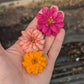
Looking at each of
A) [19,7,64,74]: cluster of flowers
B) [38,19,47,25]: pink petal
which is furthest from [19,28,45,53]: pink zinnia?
[38,19,47,25]: pink petal

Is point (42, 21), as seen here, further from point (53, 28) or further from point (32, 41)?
point (32, 41)

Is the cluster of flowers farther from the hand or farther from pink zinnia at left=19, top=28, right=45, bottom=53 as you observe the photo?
the hand

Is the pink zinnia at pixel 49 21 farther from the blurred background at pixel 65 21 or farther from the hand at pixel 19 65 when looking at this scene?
the blurred background at pixel 65 21

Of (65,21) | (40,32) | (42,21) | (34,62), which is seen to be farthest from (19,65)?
(65,21)

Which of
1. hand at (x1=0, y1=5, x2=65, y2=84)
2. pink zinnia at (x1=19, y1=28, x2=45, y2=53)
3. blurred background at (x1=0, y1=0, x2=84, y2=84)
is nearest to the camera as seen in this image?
hand at (x1=0, y1=5, x2=65, y2=84)

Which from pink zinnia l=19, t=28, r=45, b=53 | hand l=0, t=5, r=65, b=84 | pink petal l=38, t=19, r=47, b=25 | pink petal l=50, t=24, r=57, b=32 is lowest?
hand l=0, t=5, r=65, b=84

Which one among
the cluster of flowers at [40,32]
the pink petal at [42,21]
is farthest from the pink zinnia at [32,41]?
the pink petal at [42,21]

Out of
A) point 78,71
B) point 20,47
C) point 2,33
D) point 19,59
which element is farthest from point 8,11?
point 78,71
